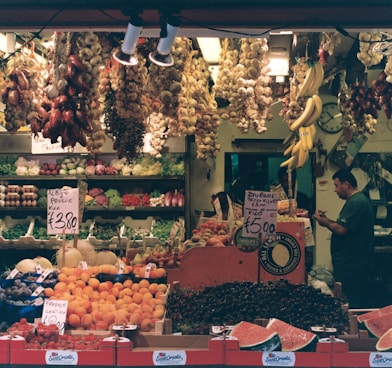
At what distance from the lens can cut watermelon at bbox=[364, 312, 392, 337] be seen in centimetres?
421

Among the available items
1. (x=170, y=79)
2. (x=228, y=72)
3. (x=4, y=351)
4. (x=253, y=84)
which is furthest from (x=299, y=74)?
(x=4, y=351)

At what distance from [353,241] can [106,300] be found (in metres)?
3.23

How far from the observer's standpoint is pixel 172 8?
12.0ft

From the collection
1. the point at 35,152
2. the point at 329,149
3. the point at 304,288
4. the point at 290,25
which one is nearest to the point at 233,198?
the point at 329,149

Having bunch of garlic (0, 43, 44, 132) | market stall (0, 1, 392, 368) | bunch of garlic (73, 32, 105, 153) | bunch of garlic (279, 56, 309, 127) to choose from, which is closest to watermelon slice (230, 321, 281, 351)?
market stall (0, 1, 392, 368)

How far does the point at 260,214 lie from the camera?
5156 millimetres

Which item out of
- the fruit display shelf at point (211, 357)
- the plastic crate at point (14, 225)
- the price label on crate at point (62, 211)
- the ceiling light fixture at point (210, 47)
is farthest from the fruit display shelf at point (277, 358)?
the plastic crate at point (14, 225)

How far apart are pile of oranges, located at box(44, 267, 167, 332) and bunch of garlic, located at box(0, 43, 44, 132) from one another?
1.41 meters

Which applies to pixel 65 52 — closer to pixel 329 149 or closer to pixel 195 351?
pixel 195 351

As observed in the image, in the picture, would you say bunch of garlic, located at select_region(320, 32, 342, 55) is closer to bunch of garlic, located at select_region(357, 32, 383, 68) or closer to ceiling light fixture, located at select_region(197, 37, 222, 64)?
bunch of garlic, located at select_region(357, 32, 383, 68)

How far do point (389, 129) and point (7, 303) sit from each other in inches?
286

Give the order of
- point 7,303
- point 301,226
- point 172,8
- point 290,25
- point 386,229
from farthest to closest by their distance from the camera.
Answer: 1. point 386,229
2. point 301,226
3. point 7,303
4. point 290,25
5. point 172,8

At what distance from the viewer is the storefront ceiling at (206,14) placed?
3.73 m

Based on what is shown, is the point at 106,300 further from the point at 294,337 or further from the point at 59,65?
the point at 59,65
